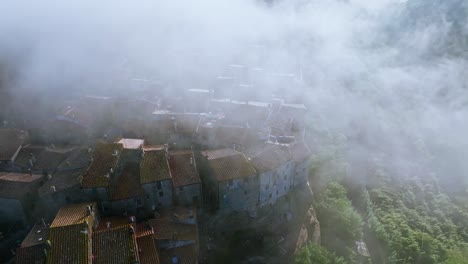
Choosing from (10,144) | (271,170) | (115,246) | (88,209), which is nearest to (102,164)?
(88,209)

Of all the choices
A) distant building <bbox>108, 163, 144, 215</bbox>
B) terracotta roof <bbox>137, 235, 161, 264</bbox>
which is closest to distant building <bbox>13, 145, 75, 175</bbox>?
distant building <bbox>108, 163, 144, 215</bbox>

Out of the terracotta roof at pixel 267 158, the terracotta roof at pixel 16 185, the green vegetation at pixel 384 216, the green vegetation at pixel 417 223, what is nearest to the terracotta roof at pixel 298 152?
the terracotta roof at pixel 267 158

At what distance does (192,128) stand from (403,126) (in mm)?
37825

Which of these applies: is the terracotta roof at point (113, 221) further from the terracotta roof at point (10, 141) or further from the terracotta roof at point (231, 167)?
the terracotta roof at point (10, 141)

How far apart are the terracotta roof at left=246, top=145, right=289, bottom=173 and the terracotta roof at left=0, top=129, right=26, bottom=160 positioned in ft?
69.8

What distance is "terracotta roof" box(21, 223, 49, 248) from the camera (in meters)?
24.9

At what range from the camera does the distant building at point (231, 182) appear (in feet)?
98.5

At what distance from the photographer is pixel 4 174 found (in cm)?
3177

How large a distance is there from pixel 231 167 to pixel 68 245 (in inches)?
519

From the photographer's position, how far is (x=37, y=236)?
2578cm

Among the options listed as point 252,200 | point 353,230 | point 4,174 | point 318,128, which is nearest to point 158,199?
point 252,200

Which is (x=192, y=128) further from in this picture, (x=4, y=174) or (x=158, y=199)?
(x=4, y=174)

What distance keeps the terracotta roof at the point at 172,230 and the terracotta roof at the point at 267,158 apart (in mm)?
7265

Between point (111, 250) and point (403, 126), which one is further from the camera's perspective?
point (403, 126)
